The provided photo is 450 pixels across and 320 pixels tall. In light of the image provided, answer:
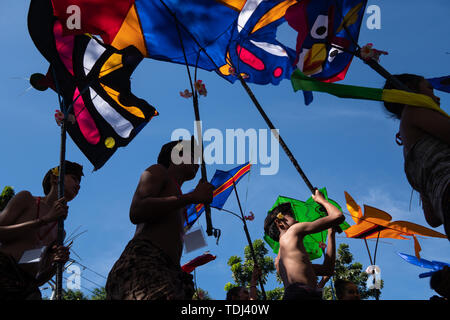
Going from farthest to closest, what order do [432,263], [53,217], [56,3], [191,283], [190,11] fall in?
[432,263] < [190,11] < [56,3] < [53,217] < [191,283]

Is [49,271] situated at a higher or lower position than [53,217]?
lower

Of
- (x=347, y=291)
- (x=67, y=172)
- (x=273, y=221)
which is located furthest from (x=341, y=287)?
(x=67, y=172)

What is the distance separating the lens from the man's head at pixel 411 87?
113 inches

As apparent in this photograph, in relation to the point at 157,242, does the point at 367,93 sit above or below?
above

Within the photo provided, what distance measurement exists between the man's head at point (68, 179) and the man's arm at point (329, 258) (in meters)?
2.62

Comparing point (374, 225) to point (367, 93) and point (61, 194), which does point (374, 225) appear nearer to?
point (367, 93)

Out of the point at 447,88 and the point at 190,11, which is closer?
the point at 447,88

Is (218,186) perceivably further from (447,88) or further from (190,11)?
(447,88)

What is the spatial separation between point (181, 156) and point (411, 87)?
6.28 ft

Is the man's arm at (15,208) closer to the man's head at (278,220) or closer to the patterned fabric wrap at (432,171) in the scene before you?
the man's head at (278,220)

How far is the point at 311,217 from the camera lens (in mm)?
7305

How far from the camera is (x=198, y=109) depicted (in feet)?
12.8

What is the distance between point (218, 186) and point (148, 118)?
4793 millimetres
